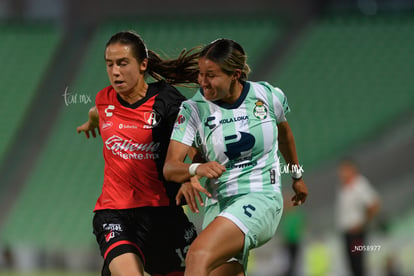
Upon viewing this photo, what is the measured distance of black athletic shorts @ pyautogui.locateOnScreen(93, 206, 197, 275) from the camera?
480cm

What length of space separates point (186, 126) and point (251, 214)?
0.61 metres

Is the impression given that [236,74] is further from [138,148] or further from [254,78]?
[254,78]

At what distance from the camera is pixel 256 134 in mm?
4473

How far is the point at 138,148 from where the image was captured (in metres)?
4.82

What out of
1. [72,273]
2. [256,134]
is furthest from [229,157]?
[72,273]

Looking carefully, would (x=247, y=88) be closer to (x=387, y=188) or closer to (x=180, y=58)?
(x=180, y=58)

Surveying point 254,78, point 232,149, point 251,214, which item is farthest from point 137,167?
point 254,78

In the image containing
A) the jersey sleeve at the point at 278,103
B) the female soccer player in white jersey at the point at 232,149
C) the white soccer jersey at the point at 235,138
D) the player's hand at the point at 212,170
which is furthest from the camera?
the jersey sleeve at the point at 278,103

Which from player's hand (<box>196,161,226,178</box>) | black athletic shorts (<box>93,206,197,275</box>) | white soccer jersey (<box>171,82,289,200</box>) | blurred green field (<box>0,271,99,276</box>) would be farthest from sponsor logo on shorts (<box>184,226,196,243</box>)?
blurred green field (<box>0,271,99,276</box>)

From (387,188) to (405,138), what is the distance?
1156mm

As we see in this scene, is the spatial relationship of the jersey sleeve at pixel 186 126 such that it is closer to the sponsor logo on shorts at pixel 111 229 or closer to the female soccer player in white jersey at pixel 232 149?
the female soccer player in white jersey at pixel 232 149

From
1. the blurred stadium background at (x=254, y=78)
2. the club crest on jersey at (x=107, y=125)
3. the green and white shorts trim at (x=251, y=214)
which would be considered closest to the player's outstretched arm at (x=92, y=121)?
the club crest on jersey at (x=107, y=125)

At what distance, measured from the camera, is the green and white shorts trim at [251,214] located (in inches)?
171

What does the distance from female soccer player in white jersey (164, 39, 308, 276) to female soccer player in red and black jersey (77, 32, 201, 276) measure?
1.15 feet
